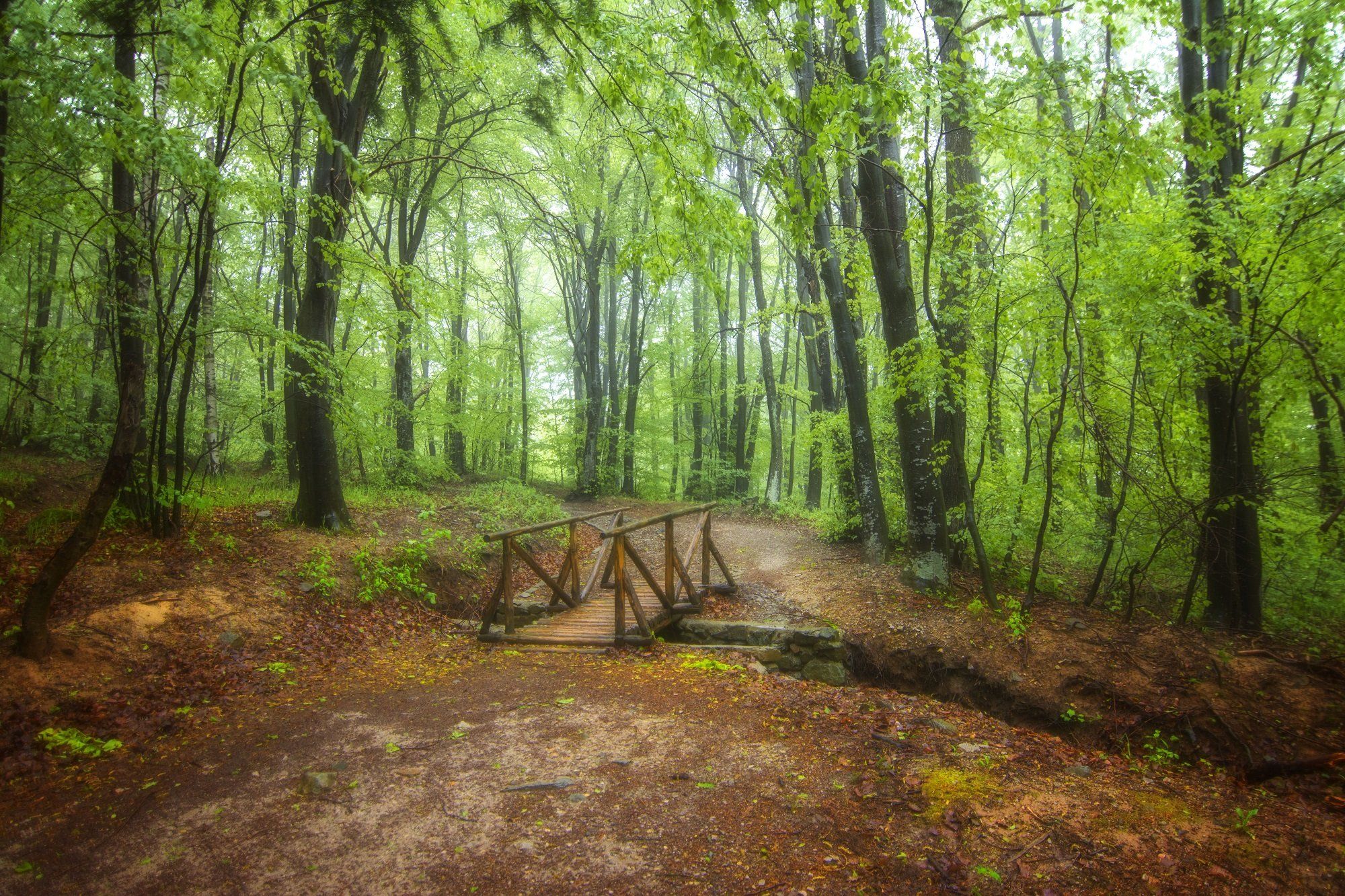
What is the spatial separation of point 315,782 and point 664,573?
5148mm

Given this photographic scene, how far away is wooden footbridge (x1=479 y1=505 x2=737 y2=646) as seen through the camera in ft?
21.8

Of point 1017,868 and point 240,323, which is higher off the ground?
point 240,323

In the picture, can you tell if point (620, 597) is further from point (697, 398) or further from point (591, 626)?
point (697, 398)

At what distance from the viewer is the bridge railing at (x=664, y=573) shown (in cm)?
659

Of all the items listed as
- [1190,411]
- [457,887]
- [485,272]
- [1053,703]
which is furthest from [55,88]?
[485,272]

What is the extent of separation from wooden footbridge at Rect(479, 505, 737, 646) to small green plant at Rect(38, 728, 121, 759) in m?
2.98

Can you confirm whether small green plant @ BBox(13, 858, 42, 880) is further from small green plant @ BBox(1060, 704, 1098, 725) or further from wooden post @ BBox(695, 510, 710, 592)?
wooden post @ BBox(695, 510, 710, 592)

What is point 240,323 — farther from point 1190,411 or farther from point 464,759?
point 1190,411

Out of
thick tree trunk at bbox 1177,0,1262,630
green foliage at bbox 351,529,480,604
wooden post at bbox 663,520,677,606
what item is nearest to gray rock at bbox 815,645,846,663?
wooden post at bbox 663,520,677,606

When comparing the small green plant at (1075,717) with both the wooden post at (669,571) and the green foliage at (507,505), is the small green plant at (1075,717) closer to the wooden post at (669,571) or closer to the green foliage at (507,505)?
the wooden post at (669,571)

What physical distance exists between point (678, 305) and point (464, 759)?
21.9 m

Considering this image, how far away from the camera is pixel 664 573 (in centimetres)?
823

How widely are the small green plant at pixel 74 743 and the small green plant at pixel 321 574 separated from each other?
9.82 feet

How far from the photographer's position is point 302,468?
8461 millimetres
